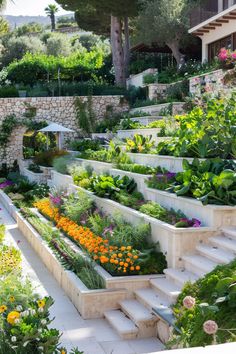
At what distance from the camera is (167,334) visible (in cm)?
528

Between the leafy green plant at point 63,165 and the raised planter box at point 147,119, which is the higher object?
the raised planter box at point 147,119

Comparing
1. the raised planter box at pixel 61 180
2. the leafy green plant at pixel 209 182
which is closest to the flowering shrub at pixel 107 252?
the leafy green plant at pixel 209 182

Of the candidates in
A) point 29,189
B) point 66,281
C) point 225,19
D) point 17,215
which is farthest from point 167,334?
point 225,19

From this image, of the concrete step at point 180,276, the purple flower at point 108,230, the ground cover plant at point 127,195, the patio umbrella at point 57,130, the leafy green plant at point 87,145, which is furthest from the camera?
the patio umbrella at point 57,130

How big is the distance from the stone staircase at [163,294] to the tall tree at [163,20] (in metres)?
16.8

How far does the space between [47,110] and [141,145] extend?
1156 cm

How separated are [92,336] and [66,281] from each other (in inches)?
62.0

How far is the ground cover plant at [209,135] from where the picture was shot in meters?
7.89

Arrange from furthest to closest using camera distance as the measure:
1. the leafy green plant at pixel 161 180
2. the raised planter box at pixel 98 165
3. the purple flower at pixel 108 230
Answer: the raised planter box at pixel 98 165, the leafy green plant at pixel 161 180, the purple flower at pixel 108 230

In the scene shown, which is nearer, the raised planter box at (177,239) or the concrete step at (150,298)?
the concrete step at (150,298)

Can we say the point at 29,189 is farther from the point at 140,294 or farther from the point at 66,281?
the point at 140,294

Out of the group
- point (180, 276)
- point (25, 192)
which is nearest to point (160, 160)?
point (180, 276)

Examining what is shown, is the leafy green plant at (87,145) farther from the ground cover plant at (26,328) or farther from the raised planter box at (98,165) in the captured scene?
the ground cover plant at (26,328)

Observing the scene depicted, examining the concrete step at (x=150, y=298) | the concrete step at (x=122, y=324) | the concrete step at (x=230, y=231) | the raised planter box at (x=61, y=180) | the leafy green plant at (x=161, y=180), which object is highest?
the leafy green plant at (x=161, y=180)
